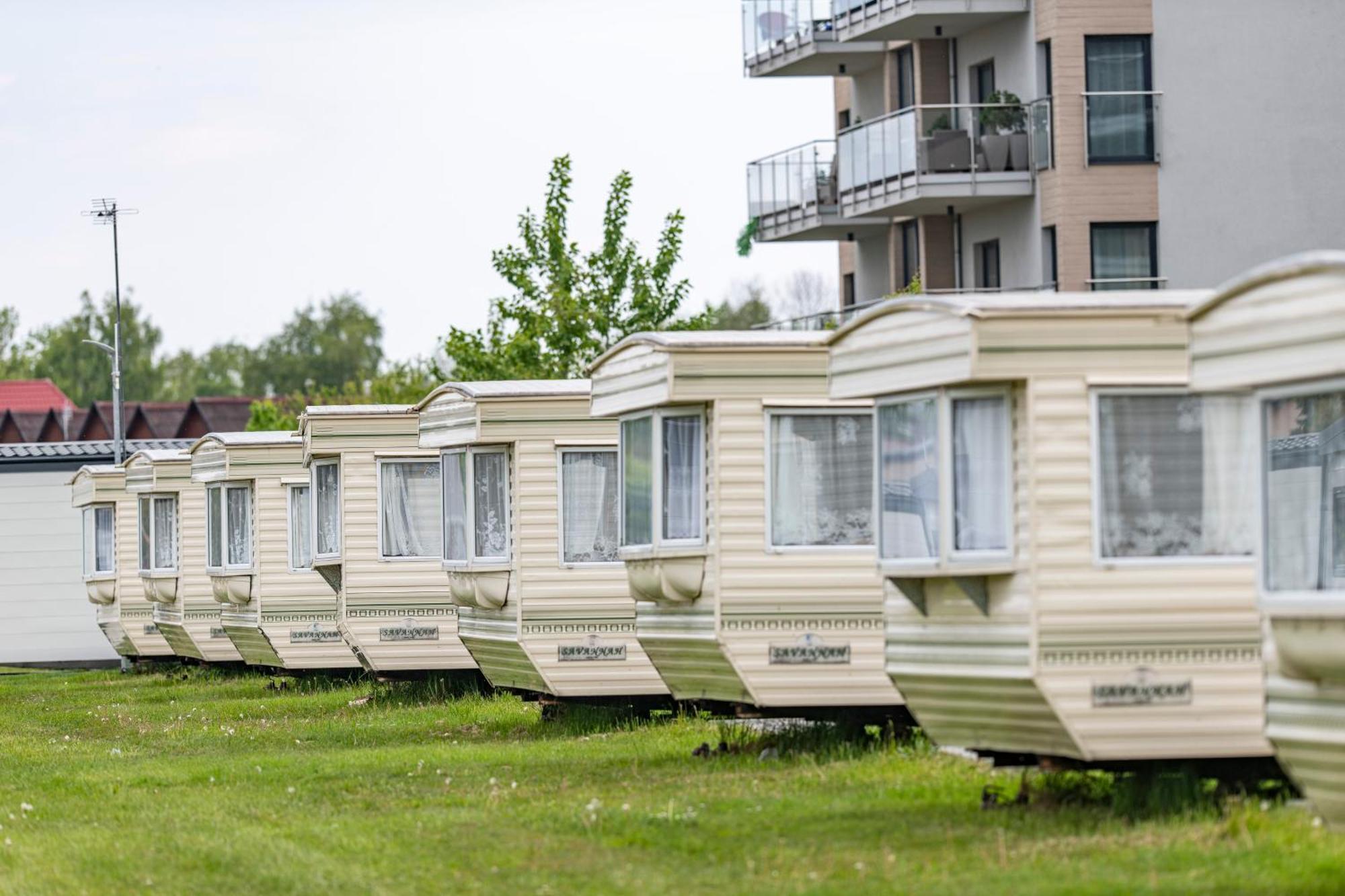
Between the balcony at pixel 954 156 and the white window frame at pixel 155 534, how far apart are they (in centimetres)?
1117

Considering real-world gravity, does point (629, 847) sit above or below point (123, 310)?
below

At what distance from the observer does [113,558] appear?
38281 mm

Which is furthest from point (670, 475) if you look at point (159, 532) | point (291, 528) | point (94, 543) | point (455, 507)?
point (94, 543)

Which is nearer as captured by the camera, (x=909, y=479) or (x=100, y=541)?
(x=909, y=479)

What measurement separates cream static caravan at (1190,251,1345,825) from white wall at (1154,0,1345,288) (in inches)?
856

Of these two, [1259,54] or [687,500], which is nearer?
[687,500]

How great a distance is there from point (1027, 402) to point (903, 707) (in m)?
4.72

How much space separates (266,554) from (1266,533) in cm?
1996

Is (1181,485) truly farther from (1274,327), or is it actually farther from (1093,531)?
(1274,327)

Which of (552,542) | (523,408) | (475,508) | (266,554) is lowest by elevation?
(266,554)

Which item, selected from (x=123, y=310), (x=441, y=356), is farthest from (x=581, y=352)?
(x=123, y=310)

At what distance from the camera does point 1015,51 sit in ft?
111

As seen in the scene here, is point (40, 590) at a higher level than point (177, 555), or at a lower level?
lower

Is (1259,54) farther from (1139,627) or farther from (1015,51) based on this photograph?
(1139,627)
